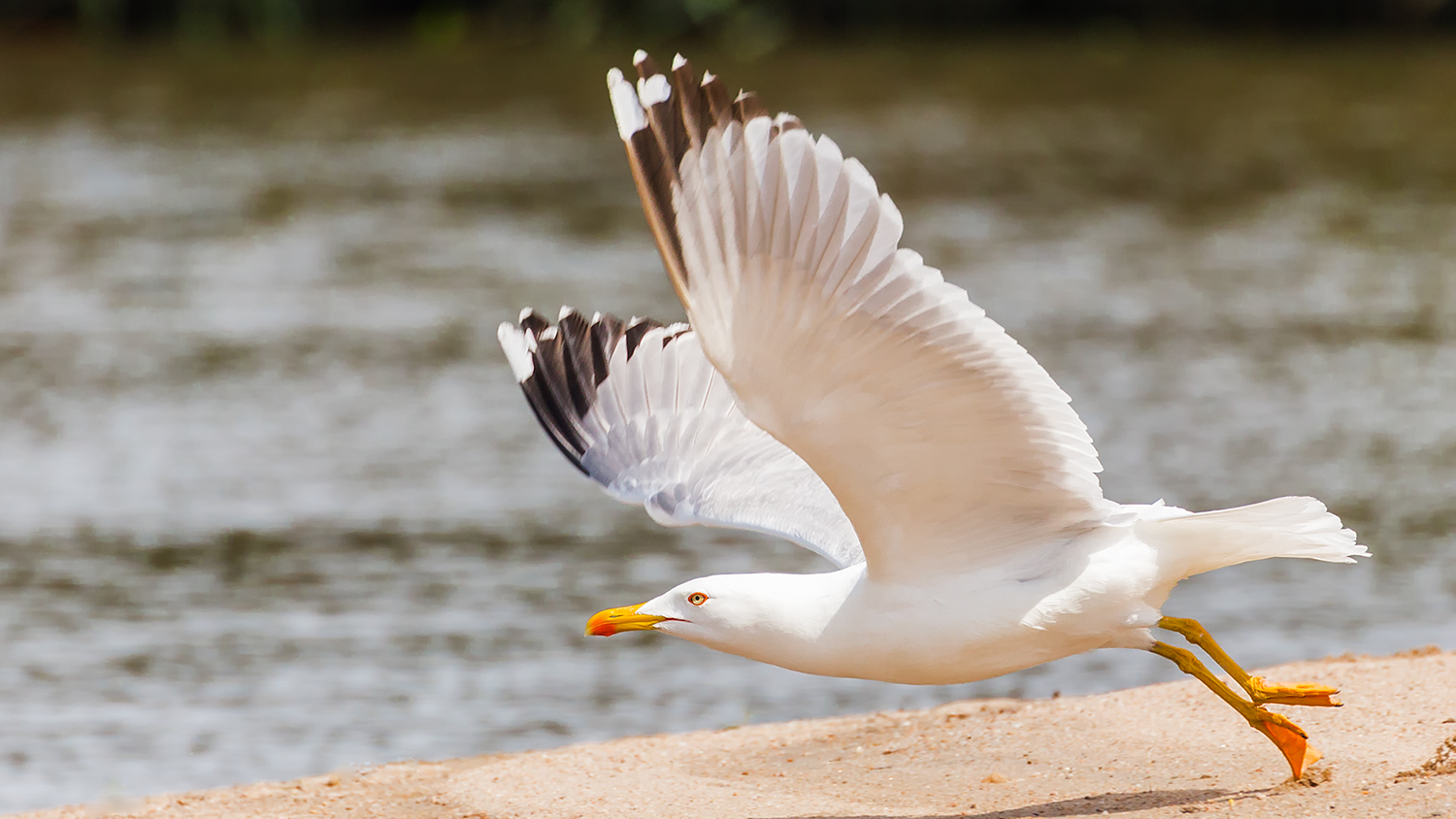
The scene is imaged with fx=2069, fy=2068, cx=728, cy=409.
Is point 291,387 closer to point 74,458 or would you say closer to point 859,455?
point 74,458

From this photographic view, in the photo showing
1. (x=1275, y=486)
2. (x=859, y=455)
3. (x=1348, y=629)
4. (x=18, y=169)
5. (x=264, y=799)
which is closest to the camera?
(x=859, y=455)

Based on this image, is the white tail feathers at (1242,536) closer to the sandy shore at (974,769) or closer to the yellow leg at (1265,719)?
the yellow leg at (1265,719)

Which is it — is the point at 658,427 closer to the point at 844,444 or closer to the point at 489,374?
the point at 844,444

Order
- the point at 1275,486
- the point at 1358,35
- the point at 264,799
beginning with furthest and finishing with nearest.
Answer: the point at 1358,35 → the point at 1275,486 → the point at 264,799

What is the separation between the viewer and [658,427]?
257 inches

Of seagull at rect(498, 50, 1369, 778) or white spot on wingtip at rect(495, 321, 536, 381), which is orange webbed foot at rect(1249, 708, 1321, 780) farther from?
white spot on wingtip at rect(495, 321, 536, 381)

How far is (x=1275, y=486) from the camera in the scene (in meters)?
11.9

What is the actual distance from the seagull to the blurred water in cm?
233

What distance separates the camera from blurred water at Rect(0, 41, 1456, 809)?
30.4 ft

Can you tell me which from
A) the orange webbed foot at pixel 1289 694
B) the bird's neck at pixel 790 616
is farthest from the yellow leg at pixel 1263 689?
the bird's neck at pixel 790 616

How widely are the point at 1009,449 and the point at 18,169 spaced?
21715mm

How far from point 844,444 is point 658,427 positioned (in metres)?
1.50

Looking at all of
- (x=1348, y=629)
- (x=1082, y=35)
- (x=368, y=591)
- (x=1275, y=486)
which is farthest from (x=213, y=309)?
(x=1082, y=35)

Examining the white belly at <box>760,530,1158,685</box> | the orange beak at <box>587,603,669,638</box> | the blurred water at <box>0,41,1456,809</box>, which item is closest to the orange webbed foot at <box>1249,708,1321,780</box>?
the white belly at <box>760,530,1158,685</box>
